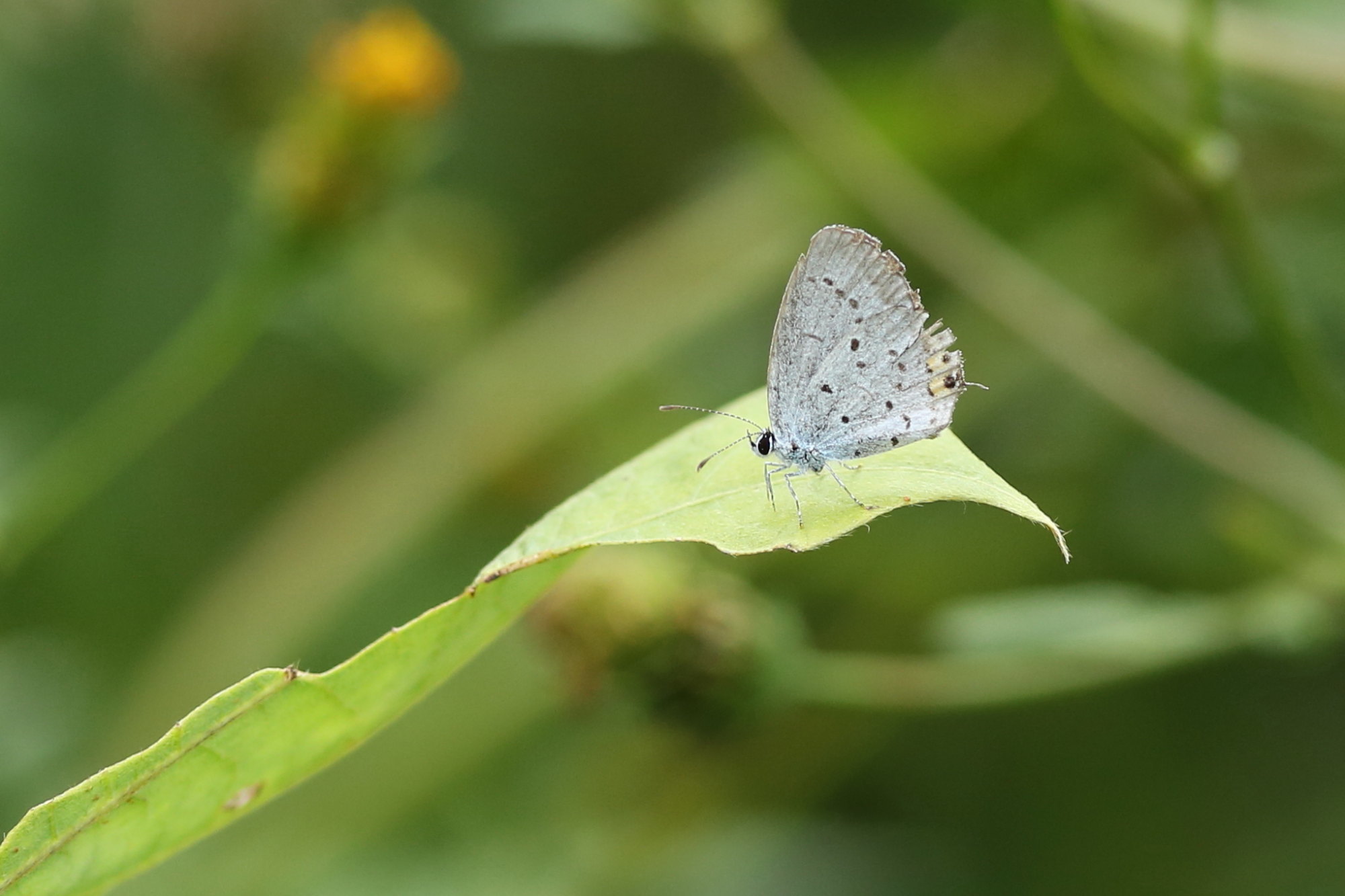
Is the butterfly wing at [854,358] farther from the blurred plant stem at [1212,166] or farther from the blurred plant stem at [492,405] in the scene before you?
the blurred plant stem at [492,405]

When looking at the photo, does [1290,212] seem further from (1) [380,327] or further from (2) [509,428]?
(1) [380,327]

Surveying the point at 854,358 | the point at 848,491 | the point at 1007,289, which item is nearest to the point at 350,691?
the point at 848,491

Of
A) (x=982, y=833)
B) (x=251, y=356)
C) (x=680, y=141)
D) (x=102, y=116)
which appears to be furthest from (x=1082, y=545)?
(x=102, y=116)

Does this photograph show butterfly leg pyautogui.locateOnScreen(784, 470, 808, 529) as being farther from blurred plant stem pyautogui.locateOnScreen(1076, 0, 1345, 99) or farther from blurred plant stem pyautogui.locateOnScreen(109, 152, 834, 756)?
blurred plant stem pyautogui.locateOnScreen(109, 152, 834, 756)

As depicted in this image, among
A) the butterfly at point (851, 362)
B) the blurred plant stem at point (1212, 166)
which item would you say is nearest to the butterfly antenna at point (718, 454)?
the butterfly at point (851, 362)

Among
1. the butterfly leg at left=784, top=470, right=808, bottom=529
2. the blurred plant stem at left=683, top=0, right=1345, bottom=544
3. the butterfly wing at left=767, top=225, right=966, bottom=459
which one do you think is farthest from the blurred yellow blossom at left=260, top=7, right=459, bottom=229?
the butterfly leg at left=784, top=470, right=808, bottom=529

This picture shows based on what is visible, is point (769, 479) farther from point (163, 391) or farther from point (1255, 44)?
point (1255, 44)
